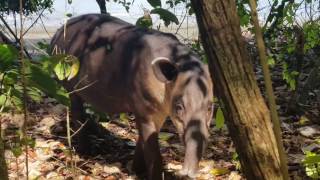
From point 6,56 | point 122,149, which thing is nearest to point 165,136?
point 122,149

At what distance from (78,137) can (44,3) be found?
2546 mm

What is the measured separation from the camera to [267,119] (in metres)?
1.66

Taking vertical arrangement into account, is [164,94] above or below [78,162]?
above

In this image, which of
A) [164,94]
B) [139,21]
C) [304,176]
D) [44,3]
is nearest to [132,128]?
[139,21]

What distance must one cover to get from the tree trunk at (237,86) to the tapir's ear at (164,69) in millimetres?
1490

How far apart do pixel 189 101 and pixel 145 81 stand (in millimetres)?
362

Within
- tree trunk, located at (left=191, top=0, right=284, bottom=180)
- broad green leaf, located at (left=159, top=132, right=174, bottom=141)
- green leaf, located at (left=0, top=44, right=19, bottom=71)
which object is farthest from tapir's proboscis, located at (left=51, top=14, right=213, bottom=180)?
tree trunk, located at (left=191, top=0, right=284, bottom=180)

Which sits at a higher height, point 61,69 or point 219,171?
point 61,69

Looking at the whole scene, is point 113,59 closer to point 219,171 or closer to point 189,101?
point 189,101

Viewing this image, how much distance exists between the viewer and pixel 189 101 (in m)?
3.05

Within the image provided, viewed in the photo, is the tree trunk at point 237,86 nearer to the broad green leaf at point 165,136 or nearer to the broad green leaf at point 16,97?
the broad green leaf at point 16,97

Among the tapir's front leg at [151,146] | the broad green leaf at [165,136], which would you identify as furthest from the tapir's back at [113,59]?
the broad green leaf at [165,136]

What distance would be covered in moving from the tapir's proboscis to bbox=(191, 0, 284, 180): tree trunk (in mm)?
1178

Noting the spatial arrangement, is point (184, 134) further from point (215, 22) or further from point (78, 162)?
point (215, 22)
